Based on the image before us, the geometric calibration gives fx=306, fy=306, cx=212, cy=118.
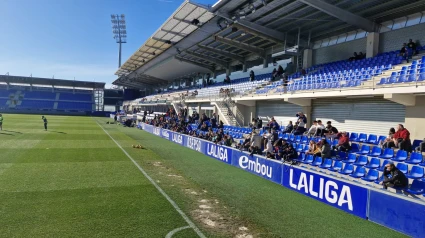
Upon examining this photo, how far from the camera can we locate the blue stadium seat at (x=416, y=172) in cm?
858

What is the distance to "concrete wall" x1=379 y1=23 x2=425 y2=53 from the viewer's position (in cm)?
1577

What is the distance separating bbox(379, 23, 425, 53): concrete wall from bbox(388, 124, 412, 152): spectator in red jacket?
7.52m

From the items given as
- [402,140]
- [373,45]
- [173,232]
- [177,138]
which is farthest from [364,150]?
[177,138]

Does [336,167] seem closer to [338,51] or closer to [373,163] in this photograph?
[373,163]

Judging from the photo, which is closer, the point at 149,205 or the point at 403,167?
the point at 149,205

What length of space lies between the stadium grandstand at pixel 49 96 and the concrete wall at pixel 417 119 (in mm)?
73451

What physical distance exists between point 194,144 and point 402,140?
11807 millimetres

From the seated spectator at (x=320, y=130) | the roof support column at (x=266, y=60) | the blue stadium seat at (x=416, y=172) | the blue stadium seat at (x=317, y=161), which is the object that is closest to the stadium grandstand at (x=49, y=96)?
the roof support column at (x=266, y=60)

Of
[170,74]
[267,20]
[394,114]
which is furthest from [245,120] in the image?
[170,74]

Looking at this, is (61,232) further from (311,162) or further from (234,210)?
(311,162)

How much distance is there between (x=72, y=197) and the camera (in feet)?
27.1

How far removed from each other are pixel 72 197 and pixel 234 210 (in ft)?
14.3

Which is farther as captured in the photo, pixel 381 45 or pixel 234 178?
pixel 381 45

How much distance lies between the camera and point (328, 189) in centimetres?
845
